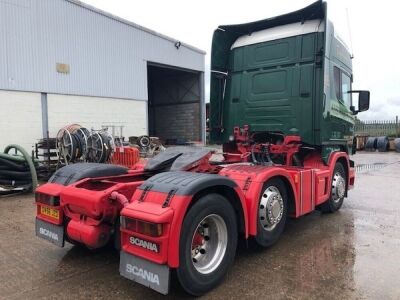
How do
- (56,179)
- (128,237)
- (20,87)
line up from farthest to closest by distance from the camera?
(20,87) → (56,179) → (128,237)

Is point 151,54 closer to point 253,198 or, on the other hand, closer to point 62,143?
point 62,143

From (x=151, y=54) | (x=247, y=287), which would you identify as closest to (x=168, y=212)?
(x=247, y=287)

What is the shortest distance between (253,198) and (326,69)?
112 inches

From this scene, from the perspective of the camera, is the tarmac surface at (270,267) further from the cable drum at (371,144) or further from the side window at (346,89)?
the cable drum at (371,144)

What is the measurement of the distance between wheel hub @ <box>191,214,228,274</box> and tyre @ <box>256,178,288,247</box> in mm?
751

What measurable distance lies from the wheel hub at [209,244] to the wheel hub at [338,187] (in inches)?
133

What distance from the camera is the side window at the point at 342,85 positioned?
6.22 metres

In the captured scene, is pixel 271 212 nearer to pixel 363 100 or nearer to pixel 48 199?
pixel 48 199

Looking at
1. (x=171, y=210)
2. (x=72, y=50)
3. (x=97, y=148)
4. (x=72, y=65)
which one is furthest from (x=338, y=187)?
(x=72, y=50)

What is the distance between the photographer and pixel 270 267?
3916mm

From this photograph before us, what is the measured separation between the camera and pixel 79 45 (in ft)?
53.7

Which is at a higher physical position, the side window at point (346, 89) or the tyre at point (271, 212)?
the side window at point (346, 89)

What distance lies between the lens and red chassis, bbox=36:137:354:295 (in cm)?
293

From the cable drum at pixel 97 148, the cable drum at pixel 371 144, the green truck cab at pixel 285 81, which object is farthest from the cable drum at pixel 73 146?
the cable drum at pixel 371 144
